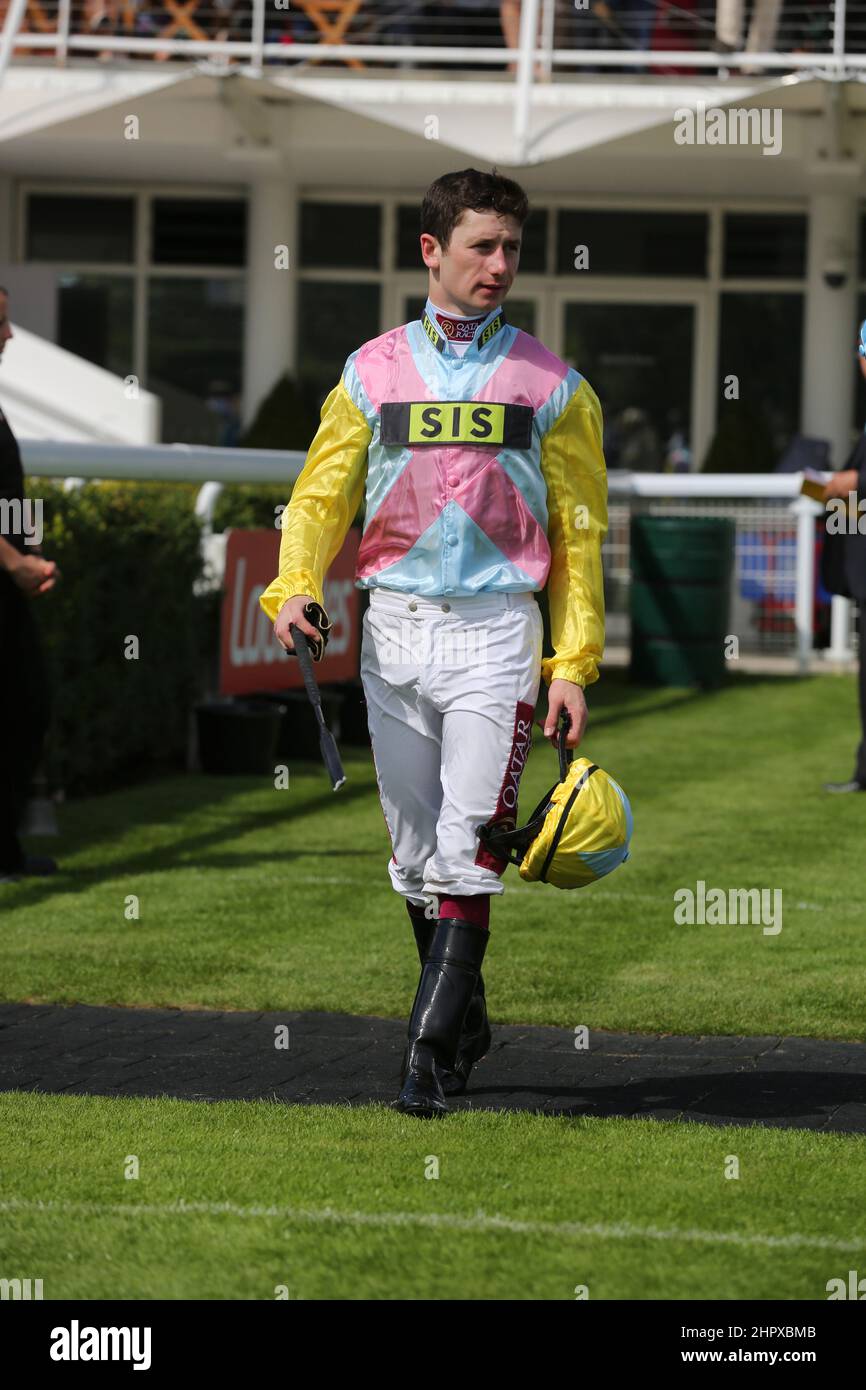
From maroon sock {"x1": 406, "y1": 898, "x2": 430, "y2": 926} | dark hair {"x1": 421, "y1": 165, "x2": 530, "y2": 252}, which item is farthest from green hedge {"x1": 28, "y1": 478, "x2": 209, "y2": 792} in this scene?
dark hair {"x1": 421, "y1": 165, "x2": 530, "y2": 252}

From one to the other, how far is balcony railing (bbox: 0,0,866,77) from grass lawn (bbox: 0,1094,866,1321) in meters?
13.6

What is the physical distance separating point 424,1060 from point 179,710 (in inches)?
266

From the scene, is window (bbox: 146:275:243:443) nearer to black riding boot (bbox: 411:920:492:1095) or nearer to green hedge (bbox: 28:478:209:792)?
green hedge (bbox: 28:478:209:792)

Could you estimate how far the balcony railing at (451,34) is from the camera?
1764 centimetres

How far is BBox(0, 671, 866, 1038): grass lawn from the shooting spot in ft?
20.3

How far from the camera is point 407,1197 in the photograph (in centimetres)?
399

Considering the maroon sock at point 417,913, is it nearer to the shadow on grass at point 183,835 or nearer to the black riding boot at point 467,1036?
the black riding boot at point 467,1036

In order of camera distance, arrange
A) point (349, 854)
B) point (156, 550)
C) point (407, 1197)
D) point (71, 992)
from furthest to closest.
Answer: point (156, 550), point (349, 854), point (71, 992), point (407, 1197)

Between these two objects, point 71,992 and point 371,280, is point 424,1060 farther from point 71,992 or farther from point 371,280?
point 371,280

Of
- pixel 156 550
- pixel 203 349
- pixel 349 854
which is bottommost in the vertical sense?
pixel 349 854

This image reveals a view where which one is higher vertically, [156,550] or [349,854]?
[156,550]

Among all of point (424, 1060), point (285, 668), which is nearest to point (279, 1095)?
point (424, 1060)

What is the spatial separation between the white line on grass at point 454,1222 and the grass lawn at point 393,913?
2050mm

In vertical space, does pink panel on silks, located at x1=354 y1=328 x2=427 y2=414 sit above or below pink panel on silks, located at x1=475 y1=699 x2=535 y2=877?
above
